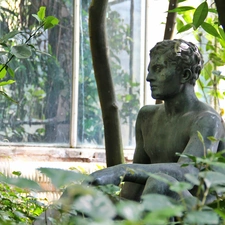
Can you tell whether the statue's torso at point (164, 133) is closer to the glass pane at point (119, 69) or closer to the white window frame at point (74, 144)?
the white window frame at point (74, 144)

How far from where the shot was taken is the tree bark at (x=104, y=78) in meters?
2.76

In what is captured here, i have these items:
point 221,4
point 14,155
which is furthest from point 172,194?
point 14,155

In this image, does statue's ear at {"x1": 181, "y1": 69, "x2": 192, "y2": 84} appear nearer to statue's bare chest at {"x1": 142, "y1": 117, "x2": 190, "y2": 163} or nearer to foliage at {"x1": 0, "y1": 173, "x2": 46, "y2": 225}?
statue's bare chest at {"x1": 142, "y1": 117, "x2": 190, "y2": 163}

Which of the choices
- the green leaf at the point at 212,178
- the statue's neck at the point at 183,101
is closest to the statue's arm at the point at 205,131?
the statue's neck at the point at 183,101

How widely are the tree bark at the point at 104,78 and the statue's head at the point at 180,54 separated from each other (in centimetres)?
28

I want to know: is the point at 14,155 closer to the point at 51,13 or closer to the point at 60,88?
the point at 60,88

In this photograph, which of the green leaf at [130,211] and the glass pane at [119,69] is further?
the glass pane at [119,69]

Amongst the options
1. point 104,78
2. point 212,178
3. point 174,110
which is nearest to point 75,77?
point 104,78

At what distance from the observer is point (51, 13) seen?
5.42 m

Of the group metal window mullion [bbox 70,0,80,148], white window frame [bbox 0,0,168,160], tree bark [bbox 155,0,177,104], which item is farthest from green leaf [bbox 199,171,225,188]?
metal window mullion [bbox 70,0,80,148]

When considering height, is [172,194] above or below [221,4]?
below

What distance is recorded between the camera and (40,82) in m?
5.36

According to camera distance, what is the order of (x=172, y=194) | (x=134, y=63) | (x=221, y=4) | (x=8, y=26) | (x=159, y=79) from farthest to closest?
(x=134, y=63) < (x=8, y=26) < (x=159, y=79) < (x=172, y=194) < (x=221, y=4)

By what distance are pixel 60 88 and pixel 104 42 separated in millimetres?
2760
